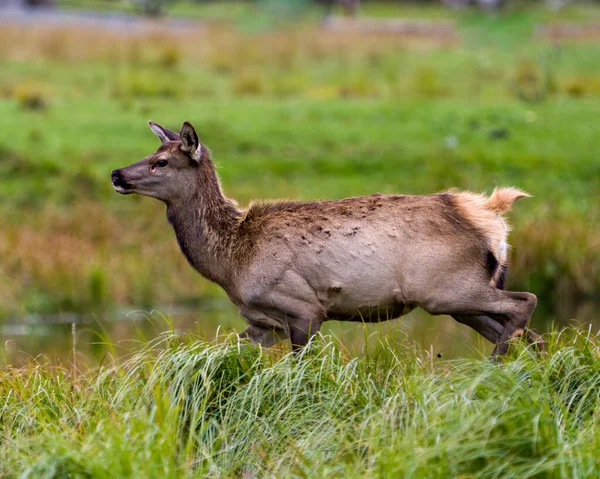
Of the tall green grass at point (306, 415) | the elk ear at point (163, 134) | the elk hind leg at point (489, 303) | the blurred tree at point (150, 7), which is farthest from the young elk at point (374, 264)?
the blurred tree at point (150, 7)

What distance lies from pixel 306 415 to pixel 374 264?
155 cm

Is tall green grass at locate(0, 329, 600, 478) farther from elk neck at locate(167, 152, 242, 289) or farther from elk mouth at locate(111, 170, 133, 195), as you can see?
elk mouth at locate(111, 170, 133, 195)

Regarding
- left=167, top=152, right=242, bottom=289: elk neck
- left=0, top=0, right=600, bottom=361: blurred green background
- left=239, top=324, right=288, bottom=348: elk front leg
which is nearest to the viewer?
left=239, top=324, right=288, bottom=348: elk front leg

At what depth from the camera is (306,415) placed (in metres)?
6.59

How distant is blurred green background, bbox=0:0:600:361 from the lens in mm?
14977

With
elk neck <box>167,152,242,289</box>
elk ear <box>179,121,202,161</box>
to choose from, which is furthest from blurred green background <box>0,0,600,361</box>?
elk ear <box>179,121,202,161</box>

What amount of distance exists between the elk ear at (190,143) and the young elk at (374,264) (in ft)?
0.05

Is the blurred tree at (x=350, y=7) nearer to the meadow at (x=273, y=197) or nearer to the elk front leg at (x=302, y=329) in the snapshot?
the meadow at (x=273, y=197)

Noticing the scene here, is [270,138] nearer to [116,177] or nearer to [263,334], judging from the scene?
[116,177]

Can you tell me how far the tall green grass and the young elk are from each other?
42 centimetres

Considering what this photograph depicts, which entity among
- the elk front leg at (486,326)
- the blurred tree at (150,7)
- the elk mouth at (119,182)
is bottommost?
the blurred tree at (150,7)

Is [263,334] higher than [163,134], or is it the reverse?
[163,134]

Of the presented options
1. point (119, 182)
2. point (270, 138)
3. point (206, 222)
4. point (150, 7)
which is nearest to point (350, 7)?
point (150, 7)

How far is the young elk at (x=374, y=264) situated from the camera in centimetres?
780
